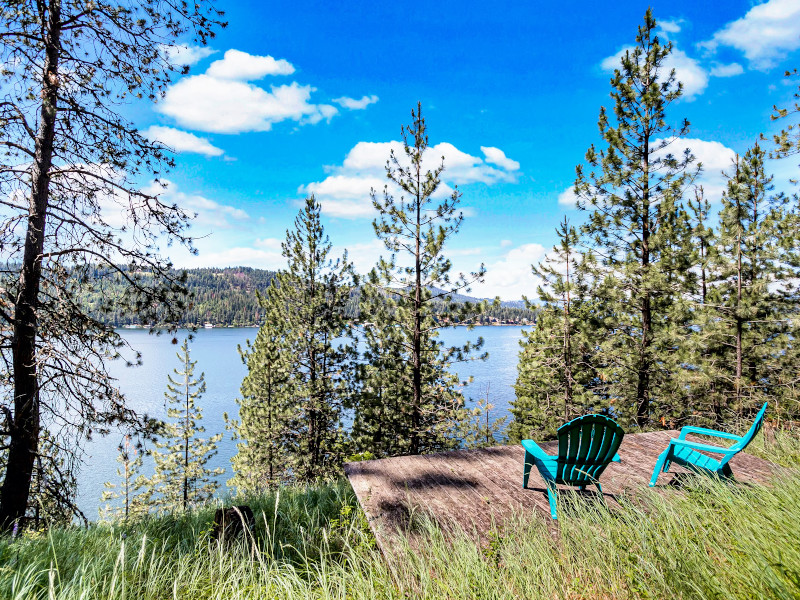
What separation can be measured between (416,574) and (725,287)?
402 inches

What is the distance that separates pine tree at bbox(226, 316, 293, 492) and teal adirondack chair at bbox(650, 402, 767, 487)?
36.2 ft

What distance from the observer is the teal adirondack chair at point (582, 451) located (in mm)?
2764

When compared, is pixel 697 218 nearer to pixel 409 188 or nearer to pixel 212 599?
pixel 409 188

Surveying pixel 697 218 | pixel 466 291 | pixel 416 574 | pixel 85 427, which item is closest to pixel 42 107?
pixel 85 427

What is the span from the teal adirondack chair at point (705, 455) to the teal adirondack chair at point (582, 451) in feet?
1.87

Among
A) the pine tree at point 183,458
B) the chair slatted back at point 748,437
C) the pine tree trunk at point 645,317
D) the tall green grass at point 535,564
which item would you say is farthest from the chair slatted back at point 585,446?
the pine tree at point 183,458

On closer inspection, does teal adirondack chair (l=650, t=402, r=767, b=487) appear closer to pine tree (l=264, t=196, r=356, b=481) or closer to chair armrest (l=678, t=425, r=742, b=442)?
chair armrest (l=678, t=425, r=742, b=442)

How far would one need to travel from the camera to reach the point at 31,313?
3.47m

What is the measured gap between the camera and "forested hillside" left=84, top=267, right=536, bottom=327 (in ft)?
12.6

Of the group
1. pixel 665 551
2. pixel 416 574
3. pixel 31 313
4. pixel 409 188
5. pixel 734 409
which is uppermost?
pixel 409 188

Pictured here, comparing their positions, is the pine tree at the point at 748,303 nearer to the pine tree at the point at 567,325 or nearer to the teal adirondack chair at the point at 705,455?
the pine tree at the point at 567,325

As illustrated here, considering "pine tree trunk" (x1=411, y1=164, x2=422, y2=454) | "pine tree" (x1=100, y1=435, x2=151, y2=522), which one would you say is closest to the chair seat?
"pine tree" (x1=100, y1=435, x2=151, y2=522)

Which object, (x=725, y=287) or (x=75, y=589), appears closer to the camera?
(x=75, y=589)

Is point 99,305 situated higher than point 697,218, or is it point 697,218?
point 697,218
